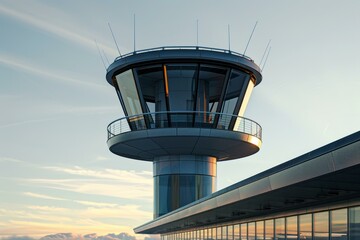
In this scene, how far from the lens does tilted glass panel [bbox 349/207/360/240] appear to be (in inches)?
643

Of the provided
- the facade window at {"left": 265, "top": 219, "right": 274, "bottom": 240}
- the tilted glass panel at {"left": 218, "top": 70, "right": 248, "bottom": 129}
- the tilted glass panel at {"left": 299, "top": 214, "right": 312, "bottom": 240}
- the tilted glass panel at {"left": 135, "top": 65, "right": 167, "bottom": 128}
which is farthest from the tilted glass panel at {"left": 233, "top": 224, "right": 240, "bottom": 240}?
the tilted glass panel at {"left": 135, "top": 65, "right": 167, "bottom": 128}

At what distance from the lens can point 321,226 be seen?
18781 mm

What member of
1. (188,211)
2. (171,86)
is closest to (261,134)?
(171,86)

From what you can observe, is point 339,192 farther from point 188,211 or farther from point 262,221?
point 188,211

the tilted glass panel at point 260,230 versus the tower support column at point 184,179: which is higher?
the tower support column at point 184,179

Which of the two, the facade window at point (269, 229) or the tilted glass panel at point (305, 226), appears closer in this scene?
the tilted glass panel at point (305, 226)

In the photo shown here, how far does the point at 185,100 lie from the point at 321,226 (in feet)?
66.3

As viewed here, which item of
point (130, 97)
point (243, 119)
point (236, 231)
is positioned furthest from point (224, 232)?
point (130, 97)

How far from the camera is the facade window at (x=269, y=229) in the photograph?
919 inches

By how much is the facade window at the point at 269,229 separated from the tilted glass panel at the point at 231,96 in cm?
1429

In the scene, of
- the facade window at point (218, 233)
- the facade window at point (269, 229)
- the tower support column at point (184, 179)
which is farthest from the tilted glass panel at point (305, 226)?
the tower support column at point (184, 179)

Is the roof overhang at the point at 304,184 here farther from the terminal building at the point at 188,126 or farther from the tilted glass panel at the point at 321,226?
the terminal building at the point at 188,126

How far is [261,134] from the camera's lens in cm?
3972

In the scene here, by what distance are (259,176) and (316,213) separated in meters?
5.07
